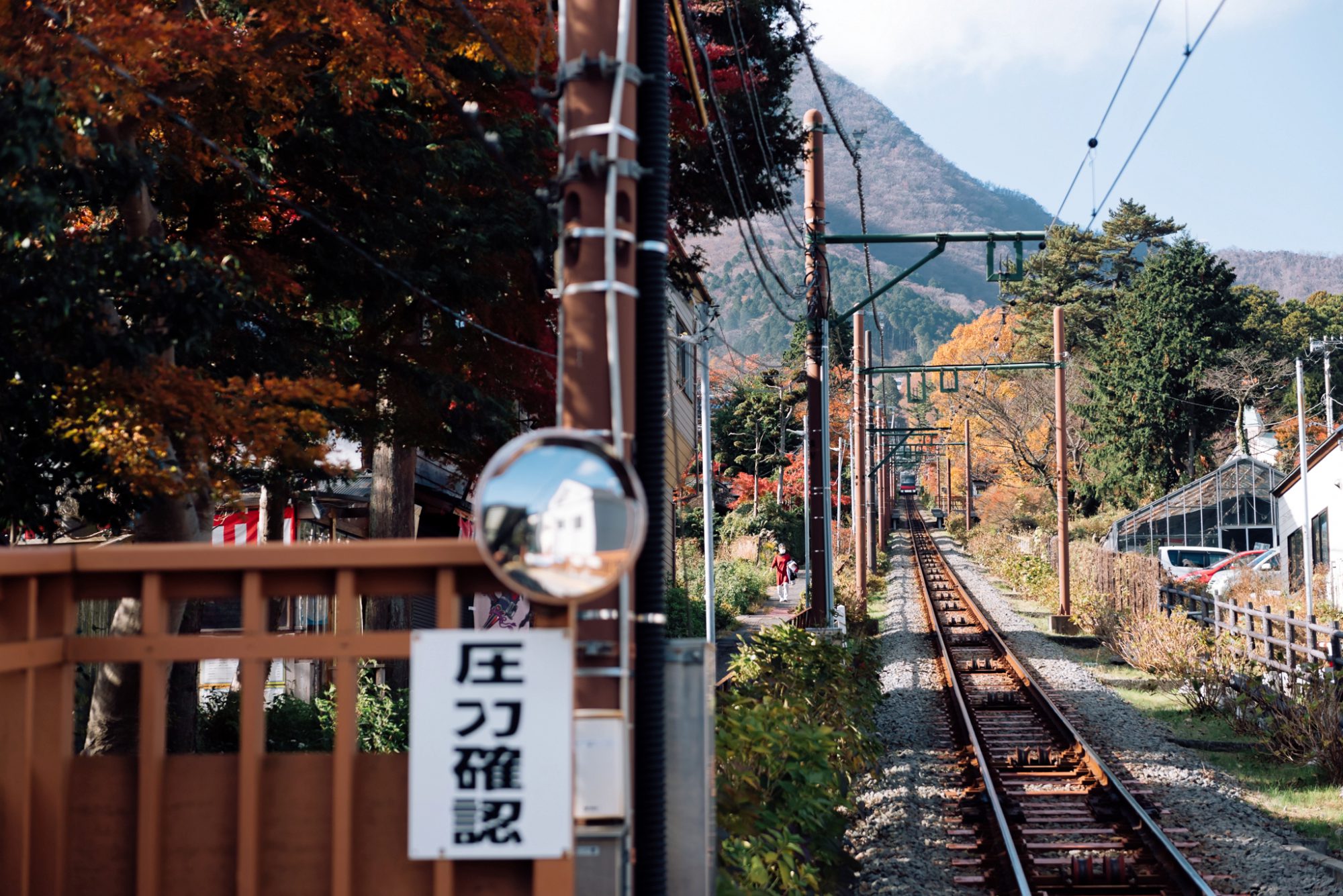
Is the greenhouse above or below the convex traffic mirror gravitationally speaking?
above

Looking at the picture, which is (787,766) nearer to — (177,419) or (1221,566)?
(177,419)

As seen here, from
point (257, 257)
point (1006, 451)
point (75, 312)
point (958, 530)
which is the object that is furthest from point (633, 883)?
point (958, 530)

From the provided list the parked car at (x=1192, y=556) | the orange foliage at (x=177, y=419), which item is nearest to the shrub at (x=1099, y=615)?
the parked car at (x=1192, y=556)

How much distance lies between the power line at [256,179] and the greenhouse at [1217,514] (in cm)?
3474

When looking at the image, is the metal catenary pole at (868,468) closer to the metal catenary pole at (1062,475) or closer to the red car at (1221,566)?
the metal catenary pole at (1062,475)

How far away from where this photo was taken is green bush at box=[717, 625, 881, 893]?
23.0 feet

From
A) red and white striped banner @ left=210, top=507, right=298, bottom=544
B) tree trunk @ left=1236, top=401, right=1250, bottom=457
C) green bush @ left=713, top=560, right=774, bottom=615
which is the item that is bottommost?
green bush @ left=713, top=560, right=774, bottom=615

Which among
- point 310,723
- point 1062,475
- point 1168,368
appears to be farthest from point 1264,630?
point 1168,368

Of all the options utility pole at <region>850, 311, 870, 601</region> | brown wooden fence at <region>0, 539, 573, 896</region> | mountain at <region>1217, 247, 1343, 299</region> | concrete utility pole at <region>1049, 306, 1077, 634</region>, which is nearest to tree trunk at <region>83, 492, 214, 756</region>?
brown wooden fence at <region>0, 539, 573, 896</region>

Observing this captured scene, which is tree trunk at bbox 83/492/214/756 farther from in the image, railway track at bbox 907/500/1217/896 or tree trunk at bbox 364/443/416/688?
railway track at bbox 907/500/1217/896

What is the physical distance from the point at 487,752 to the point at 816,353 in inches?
578

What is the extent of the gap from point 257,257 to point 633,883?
8137 millimetres

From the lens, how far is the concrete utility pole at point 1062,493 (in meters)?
28.2

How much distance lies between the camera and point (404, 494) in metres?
16.2
